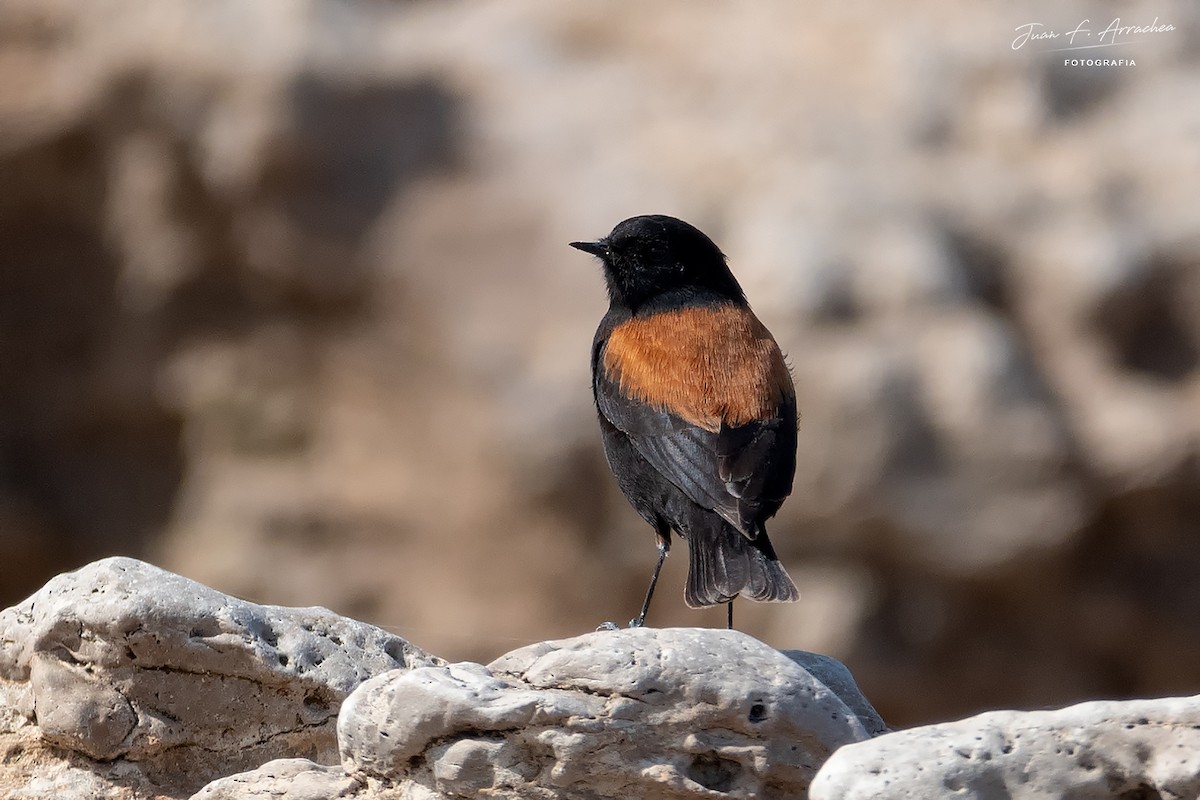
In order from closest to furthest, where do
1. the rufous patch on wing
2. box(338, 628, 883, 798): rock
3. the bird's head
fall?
box(338, 628, 883, 798): rock, the rufous patch on wing, the bird's head

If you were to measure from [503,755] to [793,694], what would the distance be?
74cm

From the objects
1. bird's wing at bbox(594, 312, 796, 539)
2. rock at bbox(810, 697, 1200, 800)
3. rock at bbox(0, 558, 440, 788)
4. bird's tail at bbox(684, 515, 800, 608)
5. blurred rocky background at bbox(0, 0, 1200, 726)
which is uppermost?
blurred rocky background at bbox(0, 0, 1200, 726)

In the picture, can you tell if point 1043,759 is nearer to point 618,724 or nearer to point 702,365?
point 618,724

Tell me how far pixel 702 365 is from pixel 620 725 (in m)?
2.16

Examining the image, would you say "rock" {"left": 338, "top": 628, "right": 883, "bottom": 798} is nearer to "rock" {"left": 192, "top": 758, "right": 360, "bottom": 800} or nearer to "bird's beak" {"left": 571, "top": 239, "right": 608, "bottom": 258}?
"rock" {"left": 192, "top": 758, "right": 360, "bottom": 800}

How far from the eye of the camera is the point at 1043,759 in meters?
3.55

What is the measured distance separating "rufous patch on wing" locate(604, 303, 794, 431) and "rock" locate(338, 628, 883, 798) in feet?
5.52

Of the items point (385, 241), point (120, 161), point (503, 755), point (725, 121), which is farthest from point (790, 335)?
point (503, 755)

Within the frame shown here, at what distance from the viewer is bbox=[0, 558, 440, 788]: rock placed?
4.62m

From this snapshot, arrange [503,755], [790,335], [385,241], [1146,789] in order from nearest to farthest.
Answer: [1146,789]
[503,755]
[790,335]
[385,241]

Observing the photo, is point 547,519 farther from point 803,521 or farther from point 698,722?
point 698,722

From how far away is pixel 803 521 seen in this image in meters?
10.8

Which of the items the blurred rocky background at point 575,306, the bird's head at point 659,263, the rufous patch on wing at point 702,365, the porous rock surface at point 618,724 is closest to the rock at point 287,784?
the porous rock surface at point 618,724

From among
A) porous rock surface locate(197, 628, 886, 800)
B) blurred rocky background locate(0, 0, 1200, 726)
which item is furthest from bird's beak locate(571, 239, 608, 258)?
blurred rocky background locate(0, 0, 1200, 726)
